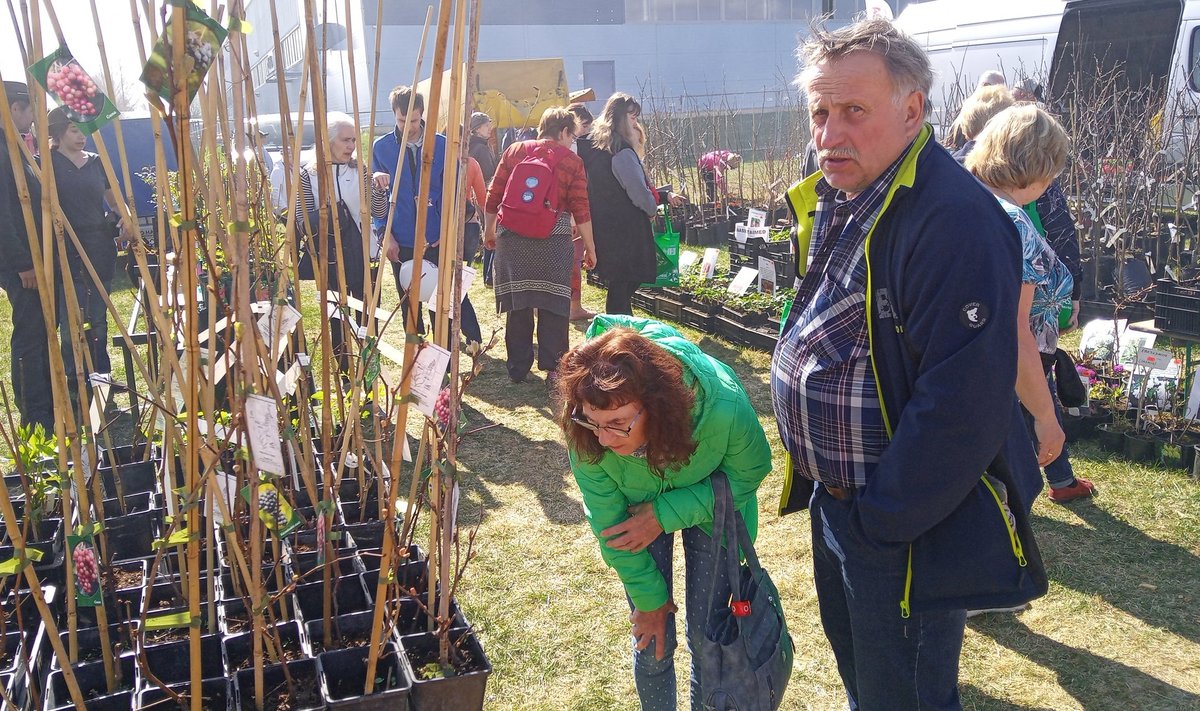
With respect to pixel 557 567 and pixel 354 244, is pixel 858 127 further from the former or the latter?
pixel 354 244

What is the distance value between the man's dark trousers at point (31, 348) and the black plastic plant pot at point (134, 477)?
4.22ft

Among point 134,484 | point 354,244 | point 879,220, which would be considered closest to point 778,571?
point 879,220

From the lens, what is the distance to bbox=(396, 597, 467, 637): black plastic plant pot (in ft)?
6.78

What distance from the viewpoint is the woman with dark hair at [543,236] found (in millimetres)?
4305

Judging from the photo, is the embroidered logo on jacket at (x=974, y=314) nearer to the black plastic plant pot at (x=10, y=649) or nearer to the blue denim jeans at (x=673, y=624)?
the blue denim jeans at (x=673, y=624)

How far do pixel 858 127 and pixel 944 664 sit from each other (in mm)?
821

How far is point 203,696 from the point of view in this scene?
1854 millimetres

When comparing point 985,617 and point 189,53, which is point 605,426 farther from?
point 985,617

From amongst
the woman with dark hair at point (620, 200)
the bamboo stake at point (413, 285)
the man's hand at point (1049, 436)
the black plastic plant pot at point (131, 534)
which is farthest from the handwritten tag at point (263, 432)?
the woman with dark hair at point (620, 200)

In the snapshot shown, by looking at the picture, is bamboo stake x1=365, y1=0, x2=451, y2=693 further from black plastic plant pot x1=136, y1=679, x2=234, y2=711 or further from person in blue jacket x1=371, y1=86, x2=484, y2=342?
person in blue jacket x1=371, y1=86, x2=484, y2=342

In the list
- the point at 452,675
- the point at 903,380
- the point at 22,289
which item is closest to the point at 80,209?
the point at 22,289

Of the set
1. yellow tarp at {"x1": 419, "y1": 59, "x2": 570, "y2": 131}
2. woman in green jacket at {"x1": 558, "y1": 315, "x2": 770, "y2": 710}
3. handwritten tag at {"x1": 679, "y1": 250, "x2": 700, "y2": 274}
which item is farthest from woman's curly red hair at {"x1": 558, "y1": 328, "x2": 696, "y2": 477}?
yellow tarp at {"x1": 419, "y1": 59, "x2": 570, "y2": 131}

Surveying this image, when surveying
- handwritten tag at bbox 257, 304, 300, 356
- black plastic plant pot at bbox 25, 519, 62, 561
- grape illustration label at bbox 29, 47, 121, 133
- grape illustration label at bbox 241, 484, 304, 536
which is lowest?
black plastic plant pot at bbox 25, 519, 62, 561

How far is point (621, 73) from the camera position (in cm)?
2423
